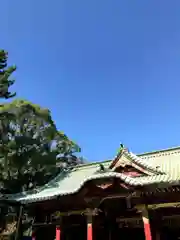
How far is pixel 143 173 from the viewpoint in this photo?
1285 cm

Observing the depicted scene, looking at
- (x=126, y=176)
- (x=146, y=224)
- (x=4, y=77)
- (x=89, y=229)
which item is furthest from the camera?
(x=4, y=77)

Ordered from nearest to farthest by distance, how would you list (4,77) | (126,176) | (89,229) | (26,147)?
(126,176)
(89,229)
(4,77)
(26,147)

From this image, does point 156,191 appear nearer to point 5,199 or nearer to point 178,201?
point 178,201

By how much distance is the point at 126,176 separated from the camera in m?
10.9

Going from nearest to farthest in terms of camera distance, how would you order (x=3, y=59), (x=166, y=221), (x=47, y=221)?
1. (x=166, y=221)
2. (x=47, y=221)
3. (x=3, y=59)

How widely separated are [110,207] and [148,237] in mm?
2865

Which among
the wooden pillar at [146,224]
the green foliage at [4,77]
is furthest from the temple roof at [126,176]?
the green foliage at [4,77]

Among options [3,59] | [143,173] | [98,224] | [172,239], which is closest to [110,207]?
[98,224]

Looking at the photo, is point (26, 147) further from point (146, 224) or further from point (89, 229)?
point (146, 224)

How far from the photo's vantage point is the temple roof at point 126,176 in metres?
10.9

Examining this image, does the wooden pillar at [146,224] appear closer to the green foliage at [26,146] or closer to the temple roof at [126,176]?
the temple roof at [126,176]

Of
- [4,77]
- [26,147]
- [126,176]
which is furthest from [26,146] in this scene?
[126,176]

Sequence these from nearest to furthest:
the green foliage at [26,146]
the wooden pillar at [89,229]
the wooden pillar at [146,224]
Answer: the wooden pillar at [146,224] → the wooden pillar at [89,229] → the green foliage at [26,146]

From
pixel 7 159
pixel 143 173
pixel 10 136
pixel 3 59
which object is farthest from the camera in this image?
pixel 10 136
